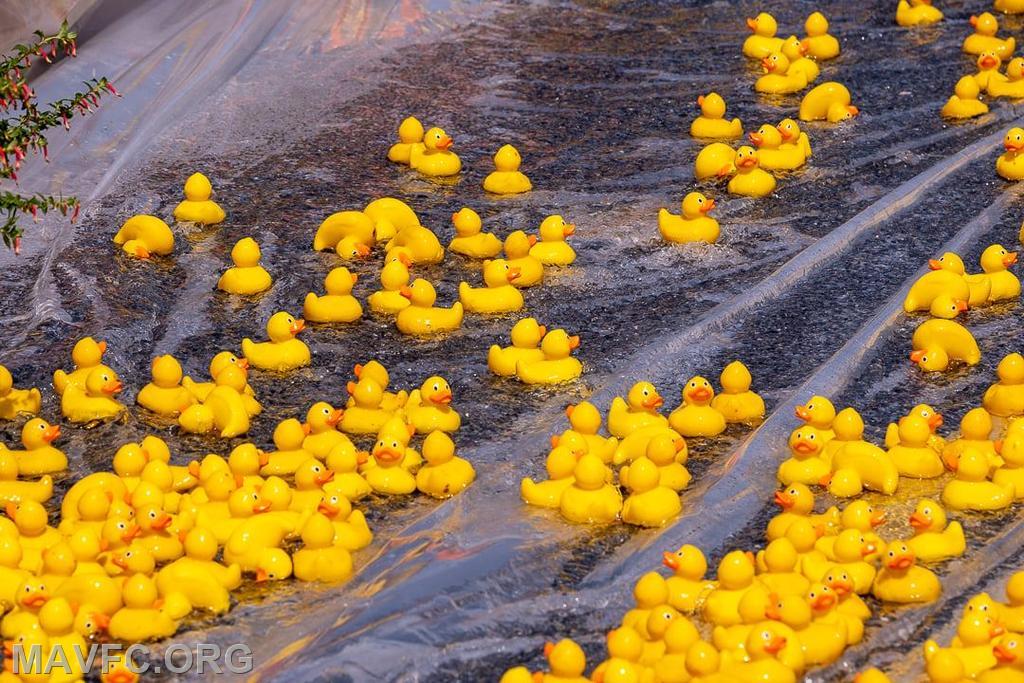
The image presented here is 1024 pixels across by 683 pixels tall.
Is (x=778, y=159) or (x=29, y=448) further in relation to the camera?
(x=778, y=159)

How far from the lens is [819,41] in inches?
237

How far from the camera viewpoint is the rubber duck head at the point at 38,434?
11.6 ft

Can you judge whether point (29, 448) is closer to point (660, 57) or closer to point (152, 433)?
point (152, 433)

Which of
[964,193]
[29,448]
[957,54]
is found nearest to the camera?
[29,448]

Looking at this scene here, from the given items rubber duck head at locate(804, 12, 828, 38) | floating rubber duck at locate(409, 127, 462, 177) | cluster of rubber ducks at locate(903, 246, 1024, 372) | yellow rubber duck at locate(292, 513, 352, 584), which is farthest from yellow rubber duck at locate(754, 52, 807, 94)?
yellow rubber duck at locate(292, 513, 352, 584)

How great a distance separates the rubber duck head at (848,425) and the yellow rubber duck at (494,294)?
3.89 feet

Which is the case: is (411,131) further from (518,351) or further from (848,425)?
(848,425)

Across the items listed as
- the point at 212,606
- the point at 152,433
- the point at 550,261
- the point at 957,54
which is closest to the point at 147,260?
the point at 152,433

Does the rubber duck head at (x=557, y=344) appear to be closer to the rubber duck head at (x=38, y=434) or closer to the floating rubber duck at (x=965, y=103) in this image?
the rubber duck head at (x=38, y=434)

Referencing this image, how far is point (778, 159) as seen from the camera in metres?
5.09

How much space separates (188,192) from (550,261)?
1268 millimetres

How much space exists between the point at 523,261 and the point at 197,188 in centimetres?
118

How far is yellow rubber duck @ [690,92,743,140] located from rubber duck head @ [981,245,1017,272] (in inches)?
52.2

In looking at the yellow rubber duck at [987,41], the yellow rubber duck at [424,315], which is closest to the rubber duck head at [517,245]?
the yellow rubber duck at [424,315]
